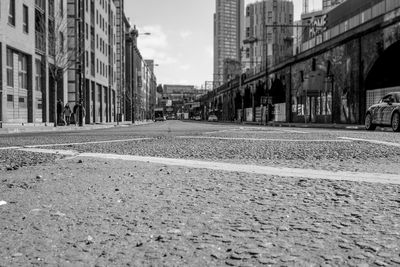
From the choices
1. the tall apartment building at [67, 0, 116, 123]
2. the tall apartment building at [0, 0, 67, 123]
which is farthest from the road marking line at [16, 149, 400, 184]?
the tall apartment building at [67, 0, 116, 123]

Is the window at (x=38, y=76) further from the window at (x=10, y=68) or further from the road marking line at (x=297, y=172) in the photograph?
the road marking line at (x=297, y=172)

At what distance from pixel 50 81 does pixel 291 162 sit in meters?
32.0

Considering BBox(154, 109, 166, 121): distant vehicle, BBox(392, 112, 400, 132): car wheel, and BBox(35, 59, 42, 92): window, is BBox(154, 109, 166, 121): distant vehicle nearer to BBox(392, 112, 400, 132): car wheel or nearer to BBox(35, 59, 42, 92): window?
BBox(35, 59, 42, 92): window

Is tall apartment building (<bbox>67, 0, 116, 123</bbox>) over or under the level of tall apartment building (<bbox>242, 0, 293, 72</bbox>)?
under

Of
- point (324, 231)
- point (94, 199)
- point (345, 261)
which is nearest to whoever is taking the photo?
point (345, 261)

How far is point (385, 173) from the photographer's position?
467 centimetres

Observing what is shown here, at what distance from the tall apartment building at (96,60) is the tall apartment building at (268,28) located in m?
21.3

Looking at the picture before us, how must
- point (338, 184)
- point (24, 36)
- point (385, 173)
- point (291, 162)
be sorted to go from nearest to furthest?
point (338, 184) → point (385, 173) → point (291, 162) → point (24, 36)

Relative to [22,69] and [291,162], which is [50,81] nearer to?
[22,69]

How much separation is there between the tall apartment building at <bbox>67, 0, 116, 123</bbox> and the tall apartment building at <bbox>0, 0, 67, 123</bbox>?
20.2ft

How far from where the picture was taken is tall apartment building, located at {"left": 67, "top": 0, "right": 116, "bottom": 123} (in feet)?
141

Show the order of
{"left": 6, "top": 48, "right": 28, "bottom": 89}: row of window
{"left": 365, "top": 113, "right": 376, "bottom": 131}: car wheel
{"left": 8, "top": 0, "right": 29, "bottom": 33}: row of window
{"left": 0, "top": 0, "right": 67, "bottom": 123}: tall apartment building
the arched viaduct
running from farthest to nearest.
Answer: the arched viaduct → {"left": 8, "top": 0, "right": 29, "bottom": 33}: row of window → {"left": 6, "top": 48, "right": 28, "bottom": 89}: row of window → {"left": 0, "top": 0, "right": 67, "bottom": 123}: tall apartment building → {"left": 365, "top": 113, "right": 376, "bottom": 131}: car wheel

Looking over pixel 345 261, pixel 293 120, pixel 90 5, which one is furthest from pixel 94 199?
pixel 90 5

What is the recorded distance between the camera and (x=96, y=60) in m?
51.5
